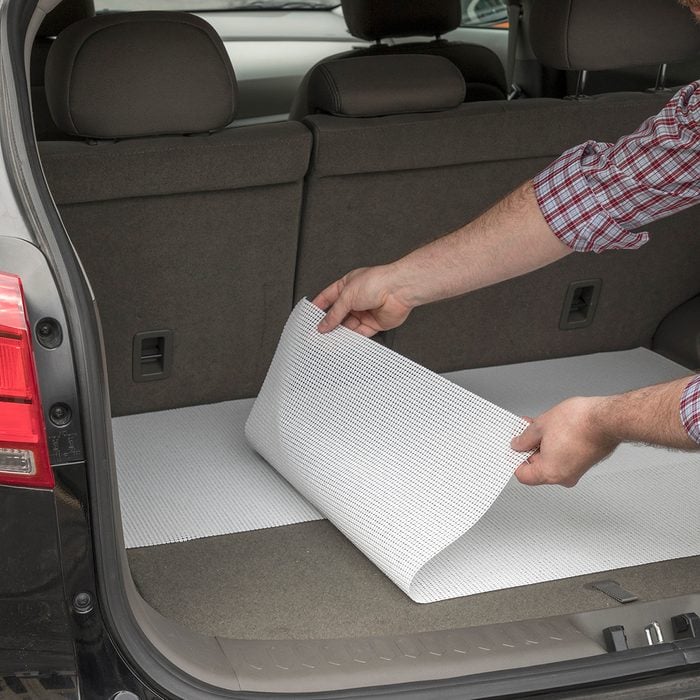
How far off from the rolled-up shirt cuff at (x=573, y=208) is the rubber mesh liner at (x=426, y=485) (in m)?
0.32

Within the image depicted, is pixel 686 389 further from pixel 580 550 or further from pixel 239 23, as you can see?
pixel 239 23

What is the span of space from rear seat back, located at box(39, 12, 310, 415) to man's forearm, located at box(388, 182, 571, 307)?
0.47m

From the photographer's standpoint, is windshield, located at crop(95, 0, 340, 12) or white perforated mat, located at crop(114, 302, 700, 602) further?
windshield, located at crop(95, 0, 340, 12)

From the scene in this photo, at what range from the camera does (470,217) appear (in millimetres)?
2523

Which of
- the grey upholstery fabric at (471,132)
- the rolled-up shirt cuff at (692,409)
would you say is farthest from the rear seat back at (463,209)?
the rolled-up shirt cuff at (692,409)

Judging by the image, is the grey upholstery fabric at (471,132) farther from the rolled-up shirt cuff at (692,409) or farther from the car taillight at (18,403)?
the car taillight at (18,403)

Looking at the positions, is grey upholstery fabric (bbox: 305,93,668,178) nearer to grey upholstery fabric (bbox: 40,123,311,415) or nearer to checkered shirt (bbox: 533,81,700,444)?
grey upholstery fabric (bbox: 40,123,311,415)

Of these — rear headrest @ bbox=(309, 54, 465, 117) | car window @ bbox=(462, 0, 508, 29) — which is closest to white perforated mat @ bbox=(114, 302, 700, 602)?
rear headrest @ bbox=(309, 54, 465, 117)

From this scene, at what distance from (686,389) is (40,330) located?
78 cm

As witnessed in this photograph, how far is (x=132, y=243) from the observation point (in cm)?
228

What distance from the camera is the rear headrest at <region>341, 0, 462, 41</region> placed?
3.32m

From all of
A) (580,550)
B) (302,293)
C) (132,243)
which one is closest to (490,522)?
(580,550)

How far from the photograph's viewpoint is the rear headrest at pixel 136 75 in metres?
2.02

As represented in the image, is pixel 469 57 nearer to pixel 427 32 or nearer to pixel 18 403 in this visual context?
pixel 427 32
